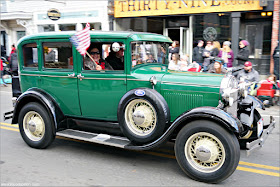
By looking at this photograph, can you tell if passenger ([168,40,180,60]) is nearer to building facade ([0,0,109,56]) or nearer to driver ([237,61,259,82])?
driver ([237,61,259,82])

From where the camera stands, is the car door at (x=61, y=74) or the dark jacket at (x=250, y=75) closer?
the car door at (x=61, y=74)

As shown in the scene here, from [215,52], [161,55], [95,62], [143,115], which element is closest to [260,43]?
[215,52]

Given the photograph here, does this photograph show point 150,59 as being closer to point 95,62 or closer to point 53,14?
point 95,62

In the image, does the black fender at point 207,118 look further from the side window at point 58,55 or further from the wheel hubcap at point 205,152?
the side window at point 58,55

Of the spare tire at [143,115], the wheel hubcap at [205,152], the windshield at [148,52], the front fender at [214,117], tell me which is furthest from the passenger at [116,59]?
the wheel hubcap at [205,152]

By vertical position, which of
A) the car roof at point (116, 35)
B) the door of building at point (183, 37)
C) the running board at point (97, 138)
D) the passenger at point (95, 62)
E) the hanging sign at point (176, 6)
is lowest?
the running board at point (97, 138)

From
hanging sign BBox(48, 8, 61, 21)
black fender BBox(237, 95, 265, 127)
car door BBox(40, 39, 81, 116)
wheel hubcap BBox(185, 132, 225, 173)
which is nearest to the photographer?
wheel hubcap BBox(185, 132, 225, 173)

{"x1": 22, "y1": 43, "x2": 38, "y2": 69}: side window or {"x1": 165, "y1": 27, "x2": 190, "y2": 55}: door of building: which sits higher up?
{"x1": 165, "y1": 27, "x2": 190, "y2": 55}: door of building

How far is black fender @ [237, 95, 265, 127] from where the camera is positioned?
4.82 meters

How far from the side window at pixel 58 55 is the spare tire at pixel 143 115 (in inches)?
53.1

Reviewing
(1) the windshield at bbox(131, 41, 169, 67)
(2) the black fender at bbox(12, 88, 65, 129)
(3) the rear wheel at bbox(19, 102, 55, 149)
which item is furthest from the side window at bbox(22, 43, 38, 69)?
(1) the windshield at bbox(131, 41, 169, 67)

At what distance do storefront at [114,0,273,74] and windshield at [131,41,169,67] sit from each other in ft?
27.0

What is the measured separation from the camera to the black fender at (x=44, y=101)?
5.10 m

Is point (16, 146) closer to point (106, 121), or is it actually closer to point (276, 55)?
point (106, 121)
